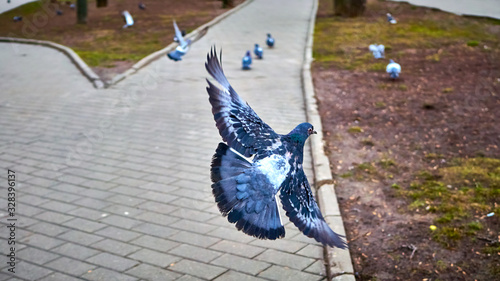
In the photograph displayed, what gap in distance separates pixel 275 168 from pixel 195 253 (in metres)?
2.29

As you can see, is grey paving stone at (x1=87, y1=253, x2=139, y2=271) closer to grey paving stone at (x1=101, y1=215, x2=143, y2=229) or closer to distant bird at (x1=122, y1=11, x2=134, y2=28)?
grey paving stone at (x1=101, y1=215, x2=143, y2=229)

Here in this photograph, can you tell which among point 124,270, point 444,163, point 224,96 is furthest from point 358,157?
point 224,96

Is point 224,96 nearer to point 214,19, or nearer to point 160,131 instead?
point 160,131

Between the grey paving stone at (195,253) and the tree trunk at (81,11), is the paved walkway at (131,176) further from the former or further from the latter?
the tree trunk at (81,11)

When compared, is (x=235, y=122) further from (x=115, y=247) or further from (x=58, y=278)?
(x=115, y=247)

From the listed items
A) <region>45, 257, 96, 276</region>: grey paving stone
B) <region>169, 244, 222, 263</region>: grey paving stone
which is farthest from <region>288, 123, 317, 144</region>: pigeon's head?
<region>45, 257, 96, 276</region>: grey paving stone

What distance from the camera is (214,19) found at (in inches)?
798

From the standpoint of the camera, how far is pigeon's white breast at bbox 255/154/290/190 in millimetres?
2656

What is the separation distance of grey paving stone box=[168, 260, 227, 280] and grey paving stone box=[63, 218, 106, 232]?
1.06 meters

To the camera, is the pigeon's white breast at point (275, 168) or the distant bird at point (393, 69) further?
the distant bird at point (393, 69)

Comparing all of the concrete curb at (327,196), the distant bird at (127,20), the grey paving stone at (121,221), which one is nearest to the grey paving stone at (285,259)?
the concrete curb at (327,196)

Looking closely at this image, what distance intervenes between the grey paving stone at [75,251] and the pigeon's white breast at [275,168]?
2544 millimetres

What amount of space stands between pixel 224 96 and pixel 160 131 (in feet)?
17.4

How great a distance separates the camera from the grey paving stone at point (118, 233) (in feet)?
16.4
